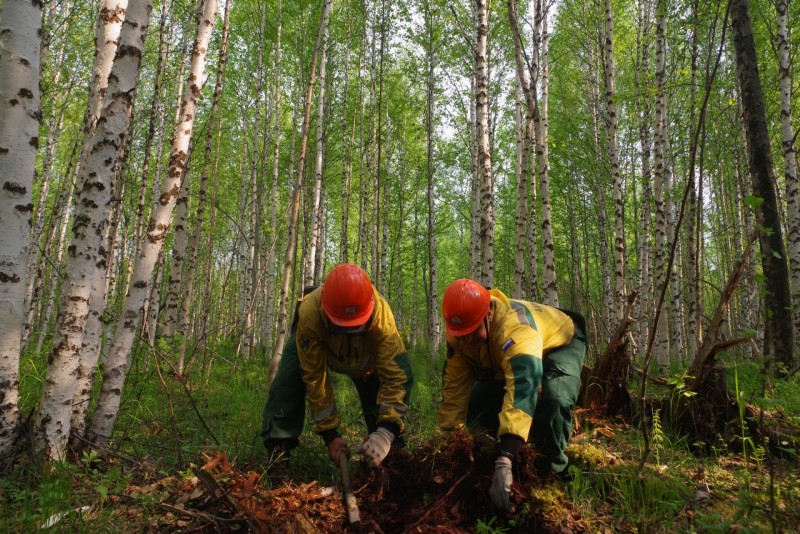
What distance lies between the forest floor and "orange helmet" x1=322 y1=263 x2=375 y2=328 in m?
1.05

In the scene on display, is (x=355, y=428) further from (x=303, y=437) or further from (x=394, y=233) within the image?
(x=394, y=233)

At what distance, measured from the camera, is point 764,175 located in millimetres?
5820

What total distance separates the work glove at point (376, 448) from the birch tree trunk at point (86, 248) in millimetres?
2198

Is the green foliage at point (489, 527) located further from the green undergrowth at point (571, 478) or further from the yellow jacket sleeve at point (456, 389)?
the yellow jacket sleeve at point (456, 389)

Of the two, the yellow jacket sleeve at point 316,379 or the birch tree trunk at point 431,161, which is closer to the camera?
the yellow jacket sleeve at point 316,379

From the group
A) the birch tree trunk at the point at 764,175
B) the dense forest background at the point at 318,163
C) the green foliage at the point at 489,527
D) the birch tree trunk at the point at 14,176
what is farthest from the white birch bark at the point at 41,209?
the birch tree trunk at the point at 764,175

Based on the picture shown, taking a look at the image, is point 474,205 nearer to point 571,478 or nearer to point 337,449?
point 571,478

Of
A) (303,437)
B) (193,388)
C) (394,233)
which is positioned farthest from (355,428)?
(394,233)

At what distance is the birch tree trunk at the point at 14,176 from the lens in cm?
289

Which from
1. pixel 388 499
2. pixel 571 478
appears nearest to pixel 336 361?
pixel 388 499

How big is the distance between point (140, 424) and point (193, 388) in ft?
5.85

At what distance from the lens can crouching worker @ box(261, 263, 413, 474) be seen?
3299 millimetres

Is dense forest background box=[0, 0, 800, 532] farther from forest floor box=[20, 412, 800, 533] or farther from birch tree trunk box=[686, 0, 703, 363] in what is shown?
forest floor box=[20, 412, 800, 533]

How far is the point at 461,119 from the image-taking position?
15.8 meters
